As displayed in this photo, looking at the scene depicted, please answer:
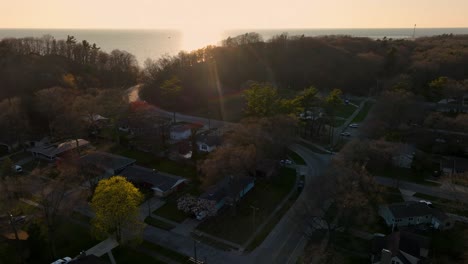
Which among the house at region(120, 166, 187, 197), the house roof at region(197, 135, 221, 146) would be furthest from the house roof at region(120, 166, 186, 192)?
the house roof at region(197, 135, 221, 146)

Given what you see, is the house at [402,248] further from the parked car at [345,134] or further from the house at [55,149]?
the house at [55,149]

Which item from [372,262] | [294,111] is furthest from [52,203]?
[294,111]

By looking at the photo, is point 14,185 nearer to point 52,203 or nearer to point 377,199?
point 52,203

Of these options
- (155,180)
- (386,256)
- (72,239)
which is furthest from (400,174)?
(72,239)

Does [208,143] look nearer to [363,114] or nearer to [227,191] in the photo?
[227,191]

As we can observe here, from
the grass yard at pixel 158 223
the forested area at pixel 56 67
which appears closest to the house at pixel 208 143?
the grass yard at pixel 158 223
